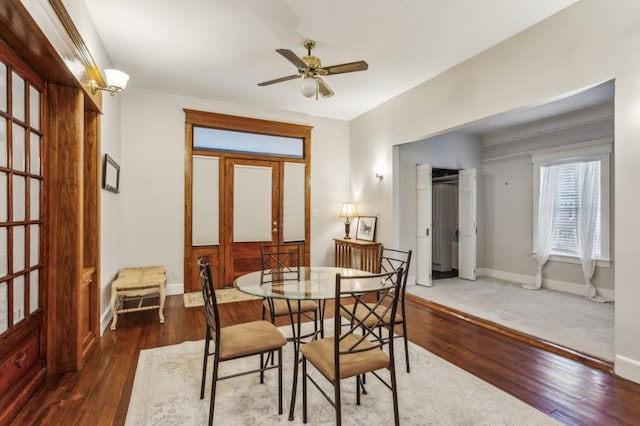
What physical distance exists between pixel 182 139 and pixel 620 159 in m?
5.03

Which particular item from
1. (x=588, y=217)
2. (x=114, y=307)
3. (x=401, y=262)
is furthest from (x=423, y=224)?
(x=114, y=307)

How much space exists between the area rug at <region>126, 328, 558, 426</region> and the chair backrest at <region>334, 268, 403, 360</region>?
38 cm

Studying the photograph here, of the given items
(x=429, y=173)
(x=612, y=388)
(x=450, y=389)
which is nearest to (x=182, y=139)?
(x=429, y=173)

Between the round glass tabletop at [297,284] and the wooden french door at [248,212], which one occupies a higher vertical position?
the wooden french door at [248,212]

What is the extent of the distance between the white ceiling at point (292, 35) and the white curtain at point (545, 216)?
284cm

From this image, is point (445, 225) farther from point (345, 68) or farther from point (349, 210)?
point (345, 68)

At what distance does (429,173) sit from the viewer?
510cm

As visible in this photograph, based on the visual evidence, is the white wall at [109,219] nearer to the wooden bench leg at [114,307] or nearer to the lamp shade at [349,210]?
the wooden bench leg at [114,307]

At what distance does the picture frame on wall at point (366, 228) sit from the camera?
17.4ft

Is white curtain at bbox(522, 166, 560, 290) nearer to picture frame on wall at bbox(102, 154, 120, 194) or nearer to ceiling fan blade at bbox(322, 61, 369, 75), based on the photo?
ceiling fan blade at bbox(322, 61, 369, 75)

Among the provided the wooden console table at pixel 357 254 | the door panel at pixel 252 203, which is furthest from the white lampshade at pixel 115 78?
the wooden console table at pixel 357 254

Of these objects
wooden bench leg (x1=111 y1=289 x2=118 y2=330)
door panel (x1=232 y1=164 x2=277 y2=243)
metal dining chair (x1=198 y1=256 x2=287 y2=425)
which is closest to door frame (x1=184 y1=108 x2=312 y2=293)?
door panel (x1=232 y1=164 x2=277 y2=243)

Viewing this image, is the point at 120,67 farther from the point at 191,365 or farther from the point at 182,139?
the point at 191,365

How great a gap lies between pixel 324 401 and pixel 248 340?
65cm
